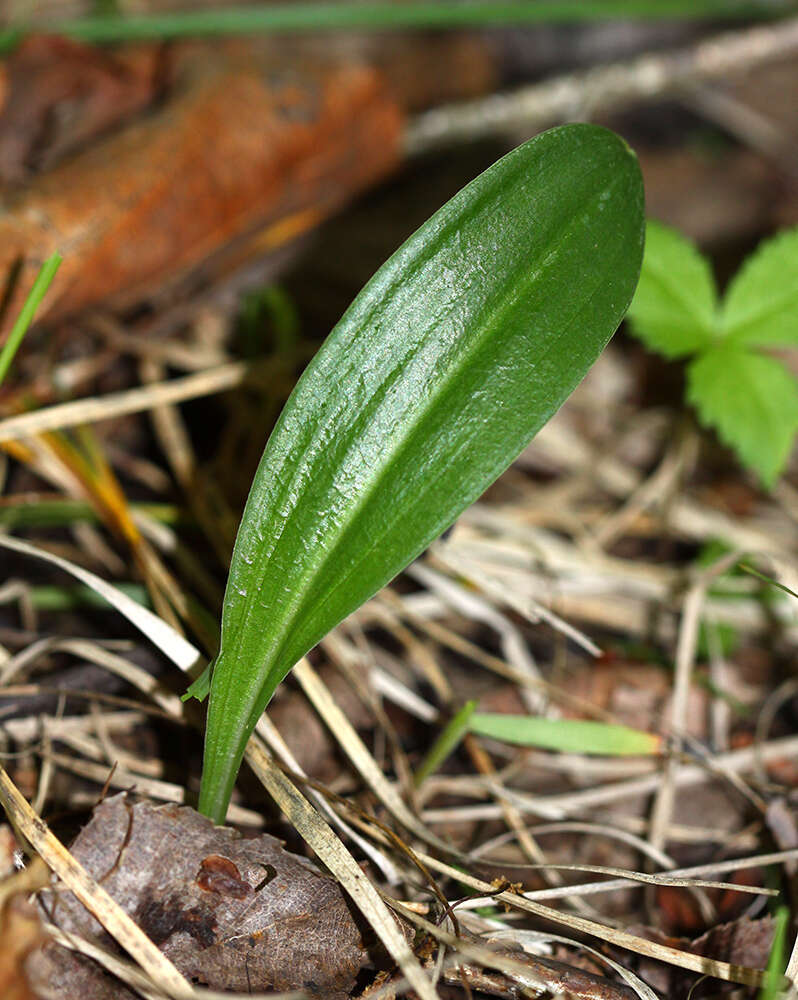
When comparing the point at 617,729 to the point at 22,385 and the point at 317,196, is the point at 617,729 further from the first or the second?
the point at 317,196

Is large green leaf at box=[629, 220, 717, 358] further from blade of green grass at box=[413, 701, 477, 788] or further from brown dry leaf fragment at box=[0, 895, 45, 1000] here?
brown dry leaf fragment at box=[0, 895, 45, 1000]

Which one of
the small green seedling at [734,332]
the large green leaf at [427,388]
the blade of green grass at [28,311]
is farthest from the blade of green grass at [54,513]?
the small green seedling at [734,332]

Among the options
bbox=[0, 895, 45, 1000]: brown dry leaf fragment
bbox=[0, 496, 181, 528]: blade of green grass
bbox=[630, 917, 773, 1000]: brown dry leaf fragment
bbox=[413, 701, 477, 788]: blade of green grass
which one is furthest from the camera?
bbox=[0, 496, 181, 528]: blade of green grass

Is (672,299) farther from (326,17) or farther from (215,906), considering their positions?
(215,906)

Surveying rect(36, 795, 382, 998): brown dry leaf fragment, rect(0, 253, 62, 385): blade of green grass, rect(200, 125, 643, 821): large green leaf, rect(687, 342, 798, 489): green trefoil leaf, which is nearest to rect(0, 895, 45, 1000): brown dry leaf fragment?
rect(36, 795, 382, 998): brown dry leaf fragment

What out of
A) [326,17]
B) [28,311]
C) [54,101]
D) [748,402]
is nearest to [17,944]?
[28,311]

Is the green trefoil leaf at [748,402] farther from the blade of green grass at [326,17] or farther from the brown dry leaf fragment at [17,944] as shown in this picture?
the brown dry leaf fragment at [17,944]
